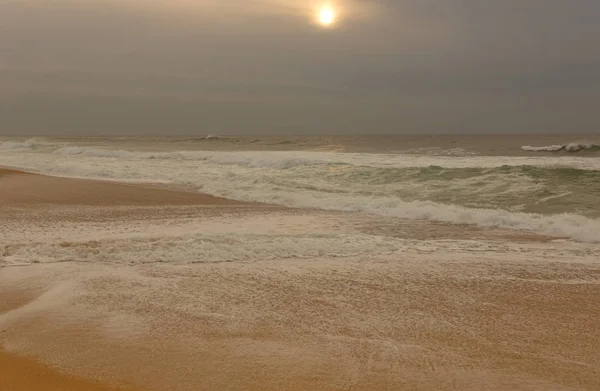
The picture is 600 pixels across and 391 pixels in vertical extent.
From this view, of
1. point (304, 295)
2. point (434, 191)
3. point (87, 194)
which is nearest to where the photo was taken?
point (304, 295)

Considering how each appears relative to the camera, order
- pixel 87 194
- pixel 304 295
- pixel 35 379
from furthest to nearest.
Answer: pixel 87 194 → pixel 304 295 → pixel 35 379

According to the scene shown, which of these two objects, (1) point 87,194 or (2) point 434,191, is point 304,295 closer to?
(1) point 87,194

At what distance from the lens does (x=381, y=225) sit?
33.0 feet

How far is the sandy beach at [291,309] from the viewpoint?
3.74 m

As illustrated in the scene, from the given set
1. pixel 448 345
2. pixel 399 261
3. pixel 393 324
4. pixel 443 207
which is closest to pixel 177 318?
pixel 393 324

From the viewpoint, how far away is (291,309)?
5.08m

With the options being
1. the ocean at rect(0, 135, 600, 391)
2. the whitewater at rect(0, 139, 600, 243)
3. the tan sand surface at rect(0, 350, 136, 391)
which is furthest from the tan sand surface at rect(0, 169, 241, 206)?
the tan sand surface at rect(0, 350, 136, 391)

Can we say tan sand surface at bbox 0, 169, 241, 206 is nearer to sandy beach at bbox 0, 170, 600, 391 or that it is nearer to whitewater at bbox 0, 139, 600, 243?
whitewater at bbox 0, 139, 600, 243

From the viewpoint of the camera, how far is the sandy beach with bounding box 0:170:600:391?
3738mm

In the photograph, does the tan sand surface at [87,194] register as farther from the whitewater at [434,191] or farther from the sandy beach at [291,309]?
the sandy beach at [291,309]

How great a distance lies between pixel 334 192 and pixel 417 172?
5053mm

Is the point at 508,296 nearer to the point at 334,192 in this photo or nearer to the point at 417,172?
the point at 334,192

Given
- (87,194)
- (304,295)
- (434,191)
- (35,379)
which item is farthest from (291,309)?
(434,191)

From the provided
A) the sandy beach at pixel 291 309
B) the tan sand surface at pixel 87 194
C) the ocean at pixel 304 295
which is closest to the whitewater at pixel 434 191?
the ocean at pixel 304 295
